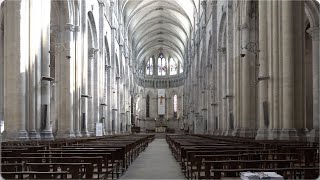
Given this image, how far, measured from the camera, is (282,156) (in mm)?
11562

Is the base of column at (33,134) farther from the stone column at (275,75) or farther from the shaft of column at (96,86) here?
the shaft of column at (96,86)

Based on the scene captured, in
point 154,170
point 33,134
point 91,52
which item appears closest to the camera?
point 154,170

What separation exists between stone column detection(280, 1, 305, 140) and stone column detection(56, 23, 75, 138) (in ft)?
53.9

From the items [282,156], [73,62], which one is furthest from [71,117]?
[282,156]

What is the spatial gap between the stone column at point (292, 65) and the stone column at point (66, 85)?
16.4m

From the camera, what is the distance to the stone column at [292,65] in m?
20.2

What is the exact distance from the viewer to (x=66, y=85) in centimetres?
3156

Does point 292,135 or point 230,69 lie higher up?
point 230,69

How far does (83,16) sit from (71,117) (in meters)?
8.40

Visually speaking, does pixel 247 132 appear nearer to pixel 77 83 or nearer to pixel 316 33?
pixel 316 33

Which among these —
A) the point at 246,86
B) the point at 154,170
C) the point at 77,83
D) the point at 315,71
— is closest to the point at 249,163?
the point at 154,170

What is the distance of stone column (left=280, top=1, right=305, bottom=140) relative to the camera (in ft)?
66.2

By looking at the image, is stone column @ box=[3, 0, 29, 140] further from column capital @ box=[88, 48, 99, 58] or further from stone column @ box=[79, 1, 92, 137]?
column capital @ box=[88, 48, 99, 58]

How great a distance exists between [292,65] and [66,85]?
17.3 metres
